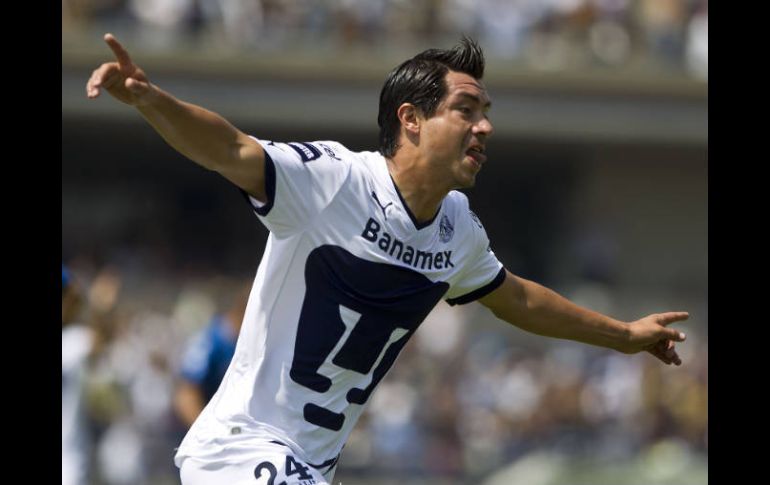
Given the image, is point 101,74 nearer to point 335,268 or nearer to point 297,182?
point 297,182

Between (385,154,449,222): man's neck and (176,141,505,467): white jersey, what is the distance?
0.38 ft

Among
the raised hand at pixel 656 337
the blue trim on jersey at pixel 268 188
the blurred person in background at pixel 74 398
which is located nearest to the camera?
the blue trim on jersey at pixel 268 188

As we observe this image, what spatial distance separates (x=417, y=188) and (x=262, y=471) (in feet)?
4.59

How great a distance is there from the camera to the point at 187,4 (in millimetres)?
23484

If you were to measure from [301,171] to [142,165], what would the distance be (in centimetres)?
2202

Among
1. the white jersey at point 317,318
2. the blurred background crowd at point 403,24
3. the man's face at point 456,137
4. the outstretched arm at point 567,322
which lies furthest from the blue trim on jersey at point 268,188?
the blurred background crowd at point 403,24

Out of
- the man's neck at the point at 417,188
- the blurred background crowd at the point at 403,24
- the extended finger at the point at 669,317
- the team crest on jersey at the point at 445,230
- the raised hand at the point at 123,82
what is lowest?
the extended finger at the point at 669,317

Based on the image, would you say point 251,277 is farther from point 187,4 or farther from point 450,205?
point 450,205

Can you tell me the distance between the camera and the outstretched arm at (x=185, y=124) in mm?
4977

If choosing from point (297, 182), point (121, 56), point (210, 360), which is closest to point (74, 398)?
point (210, 360)

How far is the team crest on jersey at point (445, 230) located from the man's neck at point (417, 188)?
11cm

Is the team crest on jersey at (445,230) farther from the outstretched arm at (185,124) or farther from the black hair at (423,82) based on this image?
the outstretched arm at (185,124)

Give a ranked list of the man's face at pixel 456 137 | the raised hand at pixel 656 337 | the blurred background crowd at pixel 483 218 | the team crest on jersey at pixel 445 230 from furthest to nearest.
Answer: the blurred background crowd at pixel 483 218 → the raised hand at pixel 656 337 → the team crest on jersey at pixel 445 230 → the man's face at pixel 456 137
